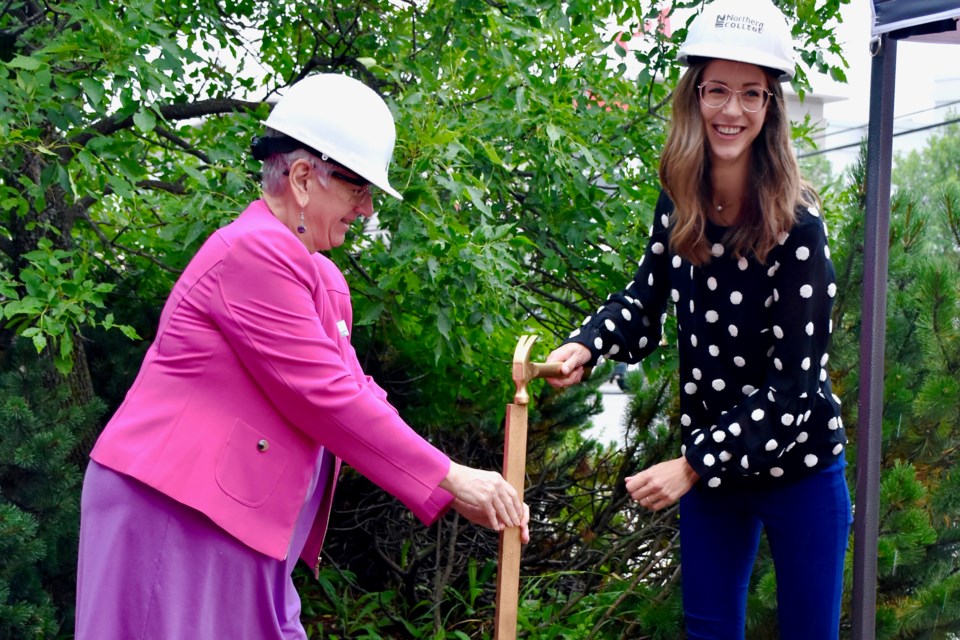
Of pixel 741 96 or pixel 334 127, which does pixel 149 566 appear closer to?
pixel 334 127

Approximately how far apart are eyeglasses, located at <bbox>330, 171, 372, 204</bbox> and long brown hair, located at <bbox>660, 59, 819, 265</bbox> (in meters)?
0.64

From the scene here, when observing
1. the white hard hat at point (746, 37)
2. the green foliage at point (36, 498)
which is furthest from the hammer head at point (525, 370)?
the green foliage at point (36, 498)

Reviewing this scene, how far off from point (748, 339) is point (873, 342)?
60 cm

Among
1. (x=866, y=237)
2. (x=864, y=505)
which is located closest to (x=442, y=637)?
(x=864, y=505)

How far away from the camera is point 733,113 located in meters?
2.28

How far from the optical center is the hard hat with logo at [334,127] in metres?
2.28

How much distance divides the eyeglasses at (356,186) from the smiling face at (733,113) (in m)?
0.72

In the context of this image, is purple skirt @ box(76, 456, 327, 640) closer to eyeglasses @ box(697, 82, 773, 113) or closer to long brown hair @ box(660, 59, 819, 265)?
long brown hair @ box(660, 59, 819, 265)

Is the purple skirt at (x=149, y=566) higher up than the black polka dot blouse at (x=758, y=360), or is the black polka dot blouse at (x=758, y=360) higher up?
the black polka dot blouse at (x=758, y=360)

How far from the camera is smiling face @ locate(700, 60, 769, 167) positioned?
229cm

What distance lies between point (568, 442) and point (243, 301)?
344cm

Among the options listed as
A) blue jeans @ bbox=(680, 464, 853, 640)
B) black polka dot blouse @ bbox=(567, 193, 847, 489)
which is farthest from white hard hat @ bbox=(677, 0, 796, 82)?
blue jeans @ bbox=(680, 464, 853, 640)

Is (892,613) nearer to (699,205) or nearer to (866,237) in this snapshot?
(866,237)

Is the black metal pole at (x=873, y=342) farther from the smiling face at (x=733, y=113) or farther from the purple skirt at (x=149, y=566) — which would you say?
the purple skirt at (x=149, y=566)
